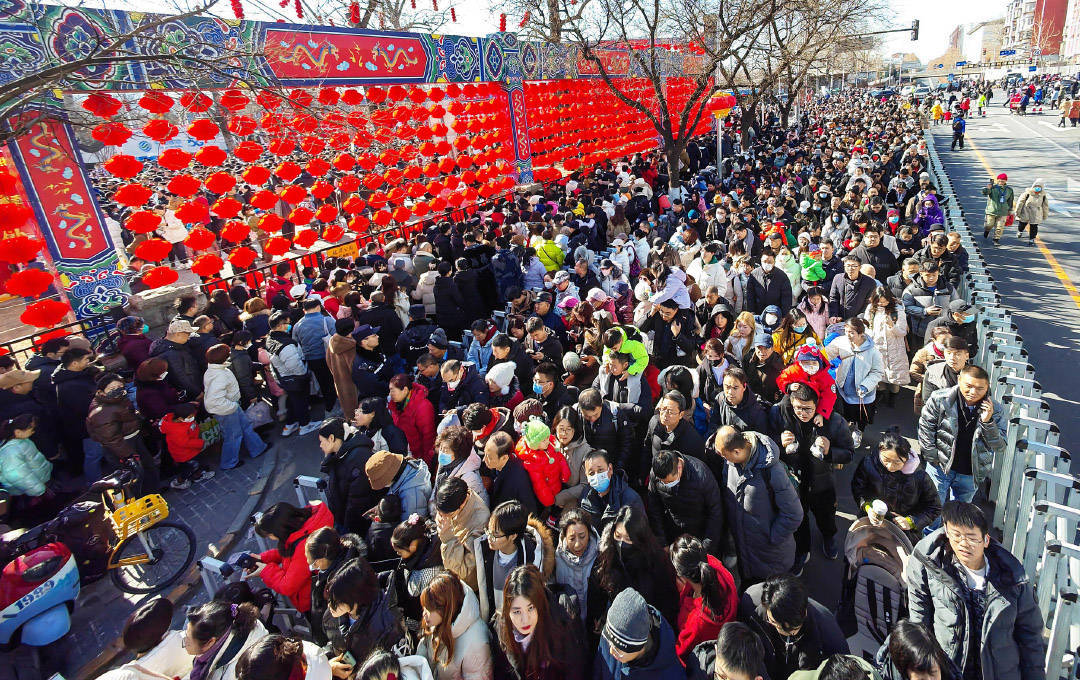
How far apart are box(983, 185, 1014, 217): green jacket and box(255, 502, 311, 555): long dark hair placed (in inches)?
554

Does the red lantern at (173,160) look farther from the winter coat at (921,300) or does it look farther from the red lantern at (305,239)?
the winter coat at (921,300)

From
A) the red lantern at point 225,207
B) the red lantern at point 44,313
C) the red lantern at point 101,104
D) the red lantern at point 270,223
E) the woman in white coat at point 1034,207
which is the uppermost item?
the red lantern at point 101,104

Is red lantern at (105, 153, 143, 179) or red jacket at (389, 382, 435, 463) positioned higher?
red lantern at (105, 153, 143, 179)

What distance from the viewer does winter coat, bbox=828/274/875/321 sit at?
6.44 meters

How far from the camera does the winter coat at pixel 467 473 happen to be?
3.91 m

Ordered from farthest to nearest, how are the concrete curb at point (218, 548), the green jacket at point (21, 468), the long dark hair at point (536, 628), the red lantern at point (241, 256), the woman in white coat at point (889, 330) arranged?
the red lantern at point (241, 256), the woman in white coat at point (889, 330), the green jacket at point (21, 468), the concrete curb at point (218, 548), the long dark hair at point (536, 628)

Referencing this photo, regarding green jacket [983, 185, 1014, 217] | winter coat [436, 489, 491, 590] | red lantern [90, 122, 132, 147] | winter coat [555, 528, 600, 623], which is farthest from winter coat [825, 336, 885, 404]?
green jacket [983, 185, 1014, 217]

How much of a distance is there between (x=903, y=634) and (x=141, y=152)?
2351 cm

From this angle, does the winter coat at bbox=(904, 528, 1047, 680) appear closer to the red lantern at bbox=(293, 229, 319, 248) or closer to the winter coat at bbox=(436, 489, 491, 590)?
the winter coat at bbox=(436, 489, 491, 590)

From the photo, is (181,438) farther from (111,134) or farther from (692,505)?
(692,505)

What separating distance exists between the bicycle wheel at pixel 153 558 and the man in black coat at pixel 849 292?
22.5 ft

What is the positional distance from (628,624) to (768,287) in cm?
545

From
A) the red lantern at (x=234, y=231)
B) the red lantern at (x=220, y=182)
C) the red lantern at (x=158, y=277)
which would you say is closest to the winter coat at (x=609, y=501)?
the red lantern at (x=158, y=277)

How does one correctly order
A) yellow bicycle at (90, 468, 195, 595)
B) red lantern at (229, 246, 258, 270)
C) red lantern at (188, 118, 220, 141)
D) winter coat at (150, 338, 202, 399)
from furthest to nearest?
1. red lantern at (229, 246, 258, 270)
2. red lantern at (188, 118, 220, 141)
3. winter coat at (150, 338, 202, 399)
4. yellow bicycle at (90, 468, 195, 595)
